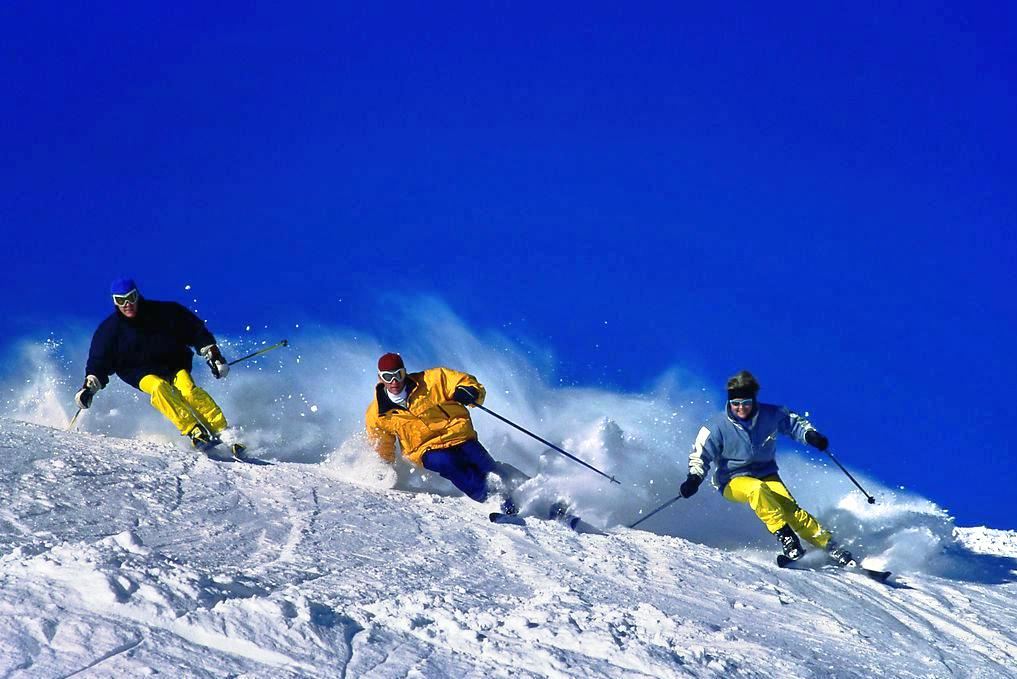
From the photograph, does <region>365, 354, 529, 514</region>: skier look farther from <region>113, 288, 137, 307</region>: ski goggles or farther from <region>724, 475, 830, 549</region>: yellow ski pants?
<region>113, 288, 137, 307</region>: ski goggles

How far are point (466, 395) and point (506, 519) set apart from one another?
1.15m

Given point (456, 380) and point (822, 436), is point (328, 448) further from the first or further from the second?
point (822, 436)

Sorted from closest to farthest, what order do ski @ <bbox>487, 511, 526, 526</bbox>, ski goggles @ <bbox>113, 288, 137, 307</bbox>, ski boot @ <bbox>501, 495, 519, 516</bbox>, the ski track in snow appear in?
the ski track in snow, ski @ <bbox>487, 511, 526, 526</bbox>, ski boot @ <bbox>501, 495, 519, 516</bbox>, ski goggles @ <bbox>113, 288, 137, 307</bbox>

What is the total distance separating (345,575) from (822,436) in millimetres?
4672

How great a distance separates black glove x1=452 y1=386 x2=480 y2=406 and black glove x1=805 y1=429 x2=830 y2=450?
2.88 meters

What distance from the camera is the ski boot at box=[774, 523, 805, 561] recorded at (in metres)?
6.89

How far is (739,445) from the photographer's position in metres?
7.36

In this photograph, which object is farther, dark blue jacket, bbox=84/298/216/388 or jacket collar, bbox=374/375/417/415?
dark blue jacket, bbox=84/298/216/388

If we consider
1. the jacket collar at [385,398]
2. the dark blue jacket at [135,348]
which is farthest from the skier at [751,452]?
the dark blue jacket at [135,348]

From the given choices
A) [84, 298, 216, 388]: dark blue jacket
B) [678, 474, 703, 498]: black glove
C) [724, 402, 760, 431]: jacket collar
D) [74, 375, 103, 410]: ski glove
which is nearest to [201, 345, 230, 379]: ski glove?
[84, 298, 216, 388]: dark blue jacket

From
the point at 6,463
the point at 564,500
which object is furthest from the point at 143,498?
the point at 564,500

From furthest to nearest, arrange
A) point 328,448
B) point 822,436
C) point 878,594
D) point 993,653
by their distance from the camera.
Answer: point 328,448, point 822,436, point 878,594, point 993,653

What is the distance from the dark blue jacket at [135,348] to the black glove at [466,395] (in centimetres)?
286

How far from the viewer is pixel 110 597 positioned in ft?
10.9
